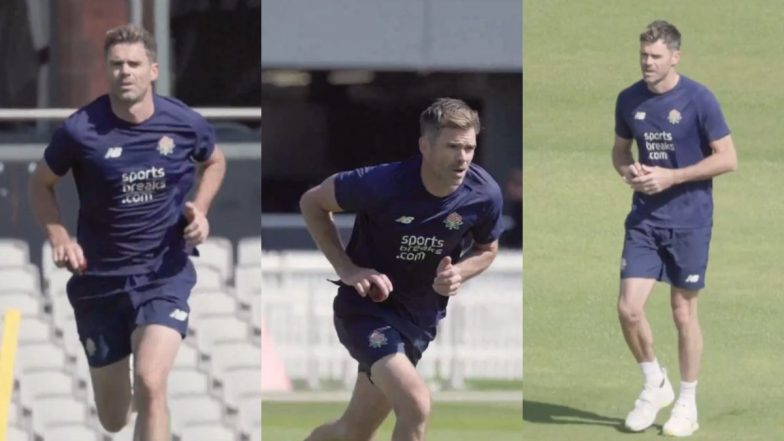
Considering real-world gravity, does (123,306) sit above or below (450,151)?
below

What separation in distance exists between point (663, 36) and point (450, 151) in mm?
1795

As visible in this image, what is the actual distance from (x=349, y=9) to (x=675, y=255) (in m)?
1.74

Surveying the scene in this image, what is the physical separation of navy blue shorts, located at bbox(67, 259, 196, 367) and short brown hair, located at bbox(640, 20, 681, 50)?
2.17 metres

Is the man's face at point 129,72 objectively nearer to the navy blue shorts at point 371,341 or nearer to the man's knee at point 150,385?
the man's knee at point 150,385

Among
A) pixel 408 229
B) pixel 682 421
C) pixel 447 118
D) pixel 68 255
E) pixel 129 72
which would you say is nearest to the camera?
pixel 447 118

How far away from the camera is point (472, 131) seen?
186 inches

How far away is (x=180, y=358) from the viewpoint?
6.00m

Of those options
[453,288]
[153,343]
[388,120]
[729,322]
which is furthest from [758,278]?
[153,343]

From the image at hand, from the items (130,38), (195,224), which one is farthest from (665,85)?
(130,38)

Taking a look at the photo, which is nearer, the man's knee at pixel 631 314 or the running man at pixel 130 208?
the running man at pixel 130 208

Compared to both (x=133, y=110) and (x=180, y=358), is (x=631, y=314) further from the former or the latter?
(x=133, y=110)

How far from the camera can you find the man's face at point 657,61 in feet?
20.2

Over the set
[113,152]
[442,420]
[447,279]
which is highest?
[113,152]

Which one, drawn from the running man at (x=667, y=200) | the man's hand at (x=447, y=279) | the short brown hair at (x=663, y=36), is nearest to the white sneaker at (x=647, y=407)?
the running man at (x=667, y=200)
